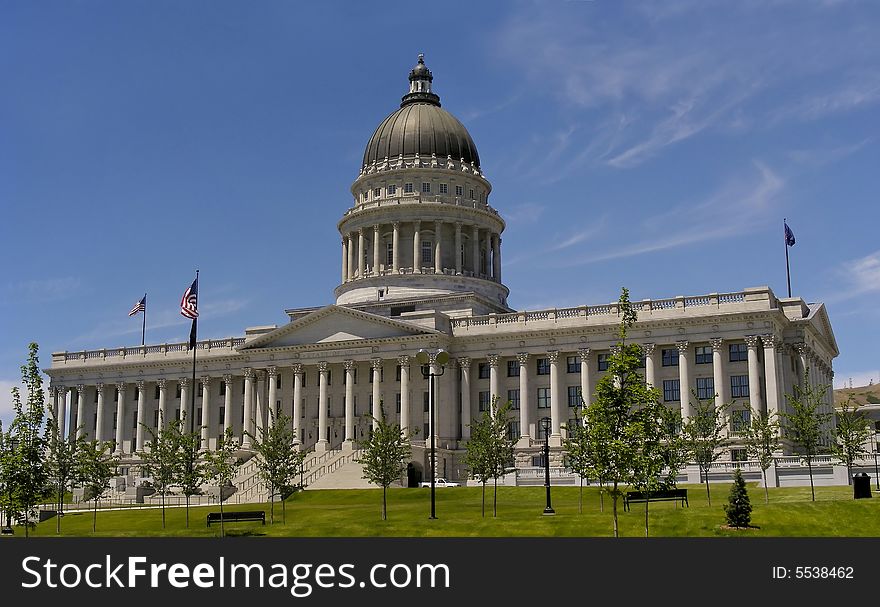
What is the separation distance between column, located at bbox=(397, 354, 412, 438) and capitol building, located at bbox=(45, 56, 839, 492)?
20 centimetres

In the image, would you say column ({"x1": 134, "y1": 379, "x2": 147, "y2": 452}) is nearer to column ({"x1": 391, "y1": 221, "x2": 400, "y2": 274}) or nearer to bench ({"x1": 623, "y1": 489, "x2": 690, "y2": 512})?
column ({"x1": 391, "y1": 221, "x2": 400, "y2": 274})

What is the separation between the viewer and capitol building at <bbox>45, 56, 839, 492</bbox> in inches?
3637

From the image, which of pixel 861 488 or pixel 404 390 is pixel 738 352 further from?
pixel 861 488

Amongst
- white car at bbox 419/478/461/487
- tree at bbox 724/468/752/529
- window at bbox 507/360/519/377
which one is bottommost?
tree at bbox 724/468/752/529

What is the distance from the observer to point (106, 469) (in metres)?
73.1

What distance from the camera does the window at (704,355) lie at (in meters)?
92.5

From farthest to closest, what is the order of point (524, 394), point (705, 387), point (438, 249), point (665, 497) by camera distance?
point (438, 249) → point (524, 394) → point (705, 387) → point (665, 497)

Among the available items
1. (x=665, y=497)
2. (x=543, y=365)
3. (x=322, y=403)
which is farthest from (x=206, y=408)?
(x=665, y=497)

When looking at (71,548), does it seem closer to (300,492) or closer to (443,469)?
(300,492)

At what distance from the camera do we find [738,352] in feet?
300

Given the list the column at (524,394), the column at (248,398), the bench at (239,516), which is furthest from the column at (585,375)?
the bench at (239,516)

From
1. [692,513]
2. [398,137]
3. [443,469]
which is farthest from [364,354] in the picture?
[692,513]

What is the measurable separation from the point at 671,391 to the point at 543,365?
12212 millimetres

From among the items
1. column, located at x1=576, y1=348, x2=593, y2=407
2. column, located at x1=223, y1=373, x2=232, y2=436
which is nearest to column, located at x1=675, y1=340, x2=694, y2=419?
column, located at x1=576, y1=348, x2=593, y2=407
